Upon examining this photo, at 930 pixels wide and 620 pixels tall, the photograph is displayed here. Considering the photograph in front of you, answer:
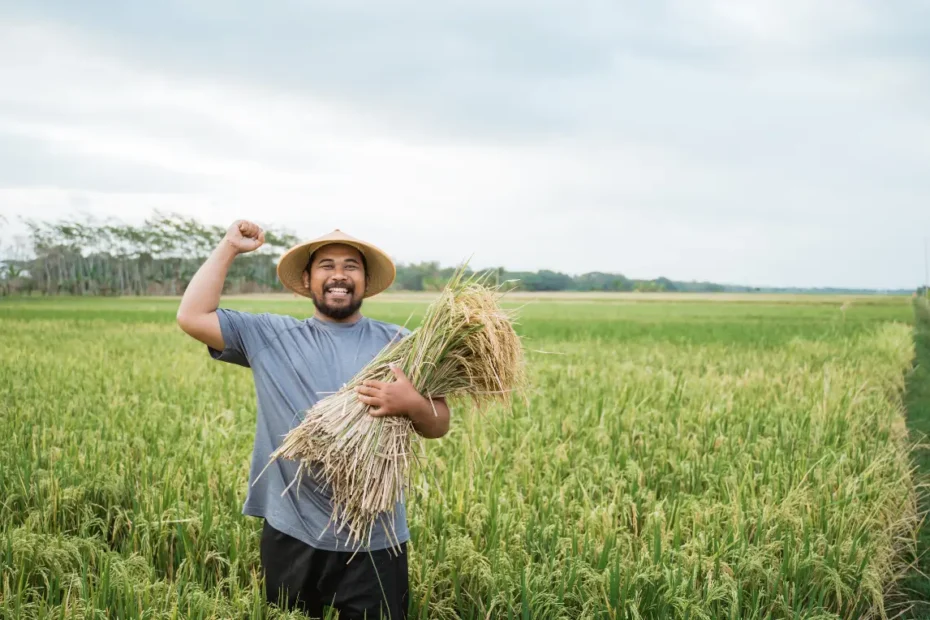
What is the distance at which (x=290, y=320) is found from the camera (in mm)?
2762

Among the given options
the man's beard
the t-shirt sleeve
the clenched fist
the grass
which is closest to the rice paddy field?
the grass

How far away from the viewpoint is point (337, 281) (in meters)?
2.67

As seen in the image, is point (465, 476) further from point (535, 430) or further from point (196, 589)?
point (196, 589)

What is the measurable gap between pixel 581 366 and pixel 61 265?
71231mm

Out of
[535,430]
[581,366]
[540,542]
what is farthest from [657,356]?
[540,542]

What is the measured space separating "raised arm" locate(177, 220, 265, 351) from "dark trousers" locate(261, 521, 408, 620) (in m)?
0.72

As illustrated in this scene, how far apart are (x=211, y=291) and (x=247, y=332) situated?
0.19 meters

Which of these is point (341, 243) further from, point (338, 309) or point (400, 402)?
point (400, 402)

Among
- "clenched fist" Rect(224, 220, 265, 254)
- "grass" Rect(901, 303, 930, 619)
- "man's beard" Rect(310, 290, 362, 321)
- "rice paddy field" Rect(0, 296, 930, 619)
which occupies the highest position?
"clenched fist" Rect(224, 220, 265, 254)

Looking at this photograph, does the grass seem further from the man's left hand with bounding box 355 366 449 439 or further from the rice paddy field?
the man's left hand with bounding box 355 366 449 439

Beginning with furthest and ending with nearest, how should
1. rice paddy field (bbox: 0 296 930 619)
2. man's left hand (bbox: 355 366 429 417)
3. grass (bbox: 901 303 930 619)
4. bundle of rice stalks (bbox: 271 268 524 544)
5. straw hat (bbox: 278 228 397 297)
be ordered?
grass (bbox: 901 303 930 619)
rice paddy field (bbox: 0 296 930 619)
straw hat (bbox: 278 228 397 297)
bundle of rice stalks (bbox: 271 268 524 544)
man's left hand (bbox: 355 366 429 417)

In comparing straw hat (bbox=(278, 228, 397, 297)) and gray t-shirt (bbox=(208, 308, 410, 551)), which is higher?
straw hat (bbox=(278, 228, 397, 297))

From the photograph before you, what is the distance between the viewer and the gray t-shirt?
2.58 m

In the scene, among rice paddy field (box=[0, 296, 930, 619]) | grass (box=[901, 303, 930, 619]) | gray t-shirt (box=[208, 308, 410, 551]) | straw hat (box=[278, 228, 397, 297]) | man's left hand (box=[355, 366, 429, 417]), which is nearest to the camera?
man's left hand (box=[355, 366, 429, 417])
